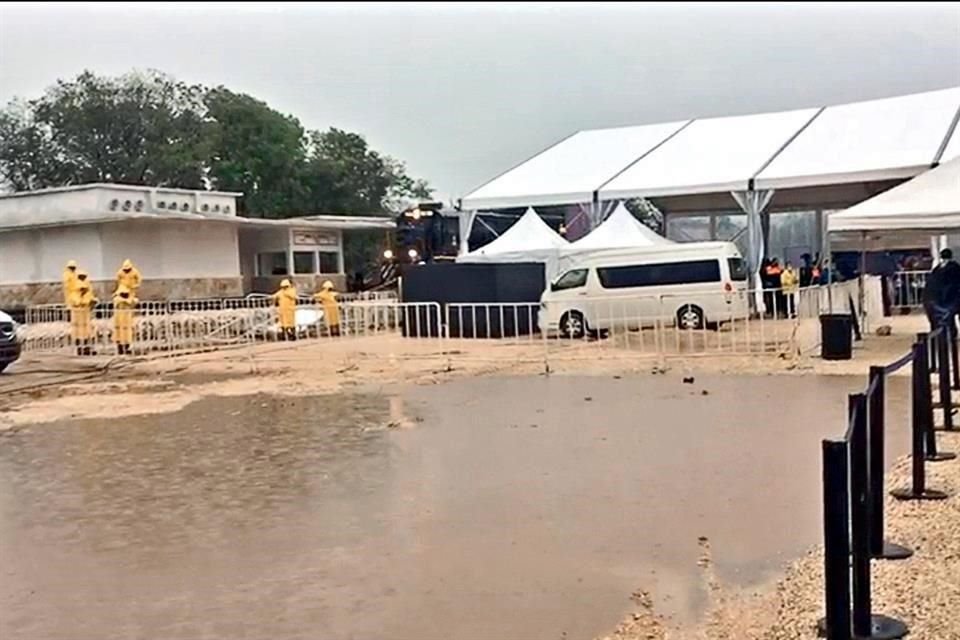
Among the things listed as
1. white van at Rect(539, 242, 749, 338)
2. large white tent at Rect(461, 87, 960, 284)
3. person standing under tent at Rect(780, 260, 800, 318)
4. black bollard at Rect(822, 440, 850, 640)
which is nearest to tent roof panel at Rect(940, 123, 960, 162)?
large white tent at Rect(461, 87, 960, 284)

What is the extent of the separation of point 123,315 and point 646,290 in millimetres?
10324

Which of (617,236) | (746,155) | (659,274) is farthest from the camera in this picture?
(746,155)

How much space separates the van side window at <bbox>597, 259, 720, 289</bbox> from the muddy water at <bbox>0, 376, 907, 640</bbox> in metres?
9.54

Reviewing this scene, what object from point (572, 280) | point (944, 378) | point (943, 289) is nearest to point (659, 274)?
point (572, 280)

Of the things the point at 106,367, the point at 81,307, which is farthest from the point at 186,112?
the point at 106,367

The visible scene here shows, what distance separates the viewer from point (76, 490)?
728 centimetres

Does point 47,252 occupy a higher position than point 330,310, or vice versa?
point 47,252

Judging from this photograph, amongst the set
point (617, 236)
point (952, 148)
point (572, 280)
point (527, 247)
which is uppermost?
point (952, 148)

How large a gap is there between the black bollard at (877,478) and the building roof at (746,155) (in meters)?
19.3

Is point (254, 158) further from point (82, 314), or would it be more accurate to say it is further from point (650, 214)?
point (82, 314)

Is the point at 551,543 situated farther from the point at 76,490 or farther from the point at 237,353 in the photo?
the point at 237,353

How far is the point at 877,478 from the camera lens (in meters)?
4.88

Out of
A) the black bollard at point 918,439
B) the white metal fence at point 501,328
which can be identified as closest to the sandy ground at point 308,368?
the white metal fence at point 501,328

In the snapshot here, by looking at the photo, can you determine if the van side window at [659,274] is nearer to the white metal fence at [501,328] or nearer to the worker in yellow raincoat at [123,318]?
the white metal fence at [501,328]
